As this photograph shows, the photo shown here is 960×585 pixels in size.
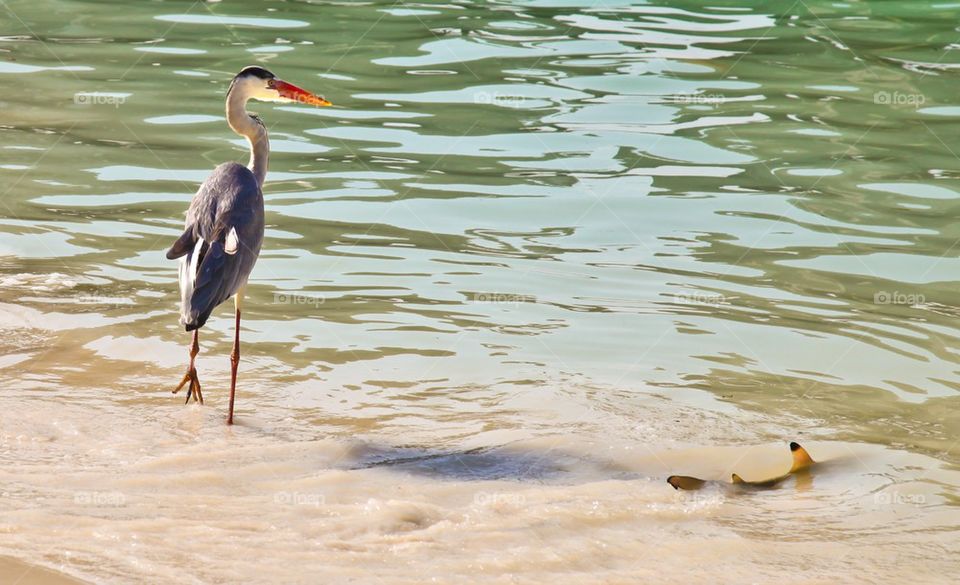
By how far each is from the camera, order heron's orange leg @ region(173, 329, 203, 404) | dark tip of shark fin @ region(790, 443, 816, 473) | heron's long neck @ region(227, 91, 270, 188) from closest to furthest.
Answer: dark tip of shark fin @ region(790, 443, 816, 473) < heron's orange leg @ region(173, 329, 203, 404) < heron's long neck @ region(227, 91, 270, 188)

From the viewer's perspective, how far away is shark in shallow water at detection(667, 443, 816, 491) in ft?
18.3

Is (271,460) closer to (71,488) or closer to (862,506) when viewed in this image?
(71,488)

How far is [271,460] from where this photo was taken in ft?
19.0

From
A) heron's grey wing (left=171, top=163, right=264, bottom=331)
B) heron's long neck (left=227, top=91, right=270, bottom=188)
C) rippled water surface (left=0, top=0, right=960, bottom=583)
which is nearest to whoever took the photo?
rippled water surface (left=0, top=0, right=960, bottom=583)

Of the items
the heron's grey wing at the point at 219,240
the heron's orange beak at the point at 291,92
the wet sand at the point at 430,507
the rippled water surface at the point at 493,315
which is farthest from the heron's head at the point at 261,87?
the wet sand at the point at 430,507

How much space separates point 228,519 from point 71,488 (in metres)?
0.71

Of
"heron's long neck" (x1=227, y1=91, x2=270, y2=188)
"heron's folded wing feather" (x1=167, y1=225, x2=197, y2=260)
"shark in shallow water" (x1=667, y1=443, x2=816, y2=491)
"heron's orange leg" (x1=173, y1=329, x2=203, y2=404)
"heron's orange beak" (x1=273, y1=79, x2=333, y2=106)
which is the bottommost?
"shark in shallow water" (x1=667, y1=443, x2=816, y2=491)

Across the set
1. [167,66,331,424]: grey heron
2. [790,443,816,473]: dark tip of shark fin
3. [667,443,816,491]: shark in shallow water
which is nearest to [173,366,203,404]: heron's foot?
[167,66,331,424]: grey heron

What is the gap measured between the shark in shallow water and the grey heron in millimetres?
2200

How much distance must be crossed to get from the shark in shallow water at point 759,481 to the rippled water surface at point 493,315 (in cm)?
7

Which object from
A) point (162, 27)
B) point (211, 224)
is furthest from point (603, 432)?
point (162, 27)

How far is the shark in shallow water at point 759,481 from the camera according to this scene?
5586mm

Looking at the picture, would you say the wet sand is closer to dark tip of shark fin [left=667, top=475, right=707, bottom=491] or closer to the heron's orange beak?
dark tip of shark fin [left=667, top=475, right=707, bottom=491]

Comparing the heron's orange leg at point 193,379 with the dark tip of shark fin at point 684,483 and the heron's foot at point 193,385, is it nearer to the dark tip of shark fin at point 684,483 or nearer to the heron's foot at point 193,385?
the heron's foot at point 193,385
